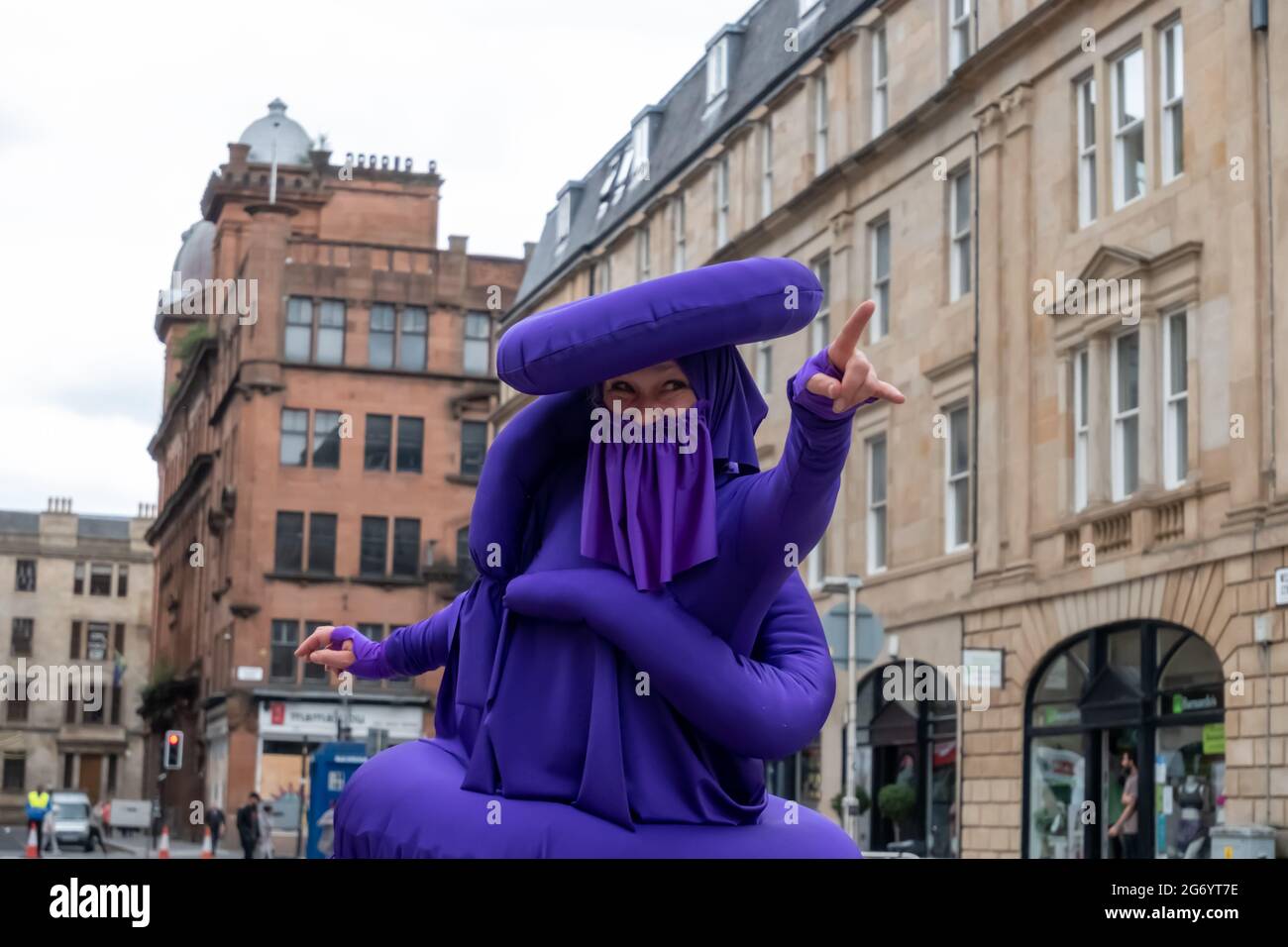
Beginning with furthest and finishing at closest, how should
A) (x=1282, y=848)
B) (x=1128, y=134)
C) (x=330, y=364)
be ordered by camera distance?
1. (x=330, y=364)
2. (x=1128, y=134)
3. (x=1282, y=848)

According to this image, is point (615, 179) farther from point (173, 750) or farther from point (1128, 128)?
point (1128, 128)

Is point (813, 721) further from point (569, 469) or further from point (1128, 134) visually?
point (1128, 134)

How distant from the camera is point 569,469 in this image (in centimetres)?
532

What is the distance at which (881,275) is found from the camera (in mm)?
33438

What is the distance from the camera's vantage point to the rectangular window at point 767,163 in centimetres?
3806

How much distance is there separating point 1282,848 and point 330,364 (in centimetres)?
4784

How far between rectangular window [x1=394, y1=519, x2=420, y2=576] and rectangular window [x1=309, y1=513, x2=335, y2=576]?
2.09 meters

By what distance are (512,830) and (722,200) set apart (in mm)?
35915

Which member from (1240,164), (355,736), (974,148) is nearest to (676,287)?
(1240,164)

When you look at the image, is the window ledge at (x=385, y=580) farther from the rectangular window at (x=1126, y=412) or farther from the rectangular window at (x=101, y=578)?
the rectangular window at (x=101, y=578)

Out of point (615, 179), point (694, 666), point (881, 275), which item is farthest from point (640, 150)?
point (694, 666)

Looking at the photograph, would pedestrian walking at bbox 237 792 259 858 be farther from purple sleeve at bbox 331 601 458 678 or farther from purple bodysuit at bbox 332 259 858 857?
purple bodysuit at bbox 332 259 858 857

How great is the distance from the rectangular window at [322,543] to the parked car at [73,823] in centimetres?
1189
